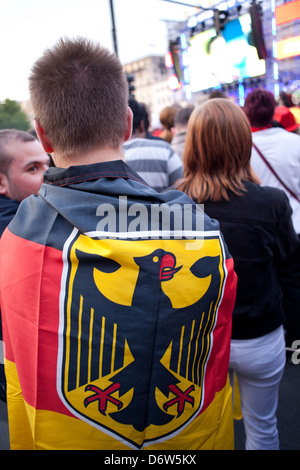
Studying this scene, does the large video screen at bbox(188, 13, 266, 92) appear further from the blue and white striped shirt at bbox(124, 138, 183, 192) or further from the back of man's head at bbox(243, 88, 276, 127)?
the blue and white striped shirt at bbox(124, 138, 183, 192)

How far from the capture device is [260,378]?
5.89 feet

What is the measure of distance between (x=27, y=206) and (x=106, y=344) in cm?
45

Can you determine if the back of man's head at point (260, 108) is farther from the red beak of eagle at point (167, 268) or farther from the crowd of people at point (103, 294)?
the red beak of eagle at point (167, 268)

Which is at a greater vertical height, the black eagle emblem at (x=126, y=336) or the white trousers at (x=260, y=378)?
the black eagle emblem at (x=126, y=336)

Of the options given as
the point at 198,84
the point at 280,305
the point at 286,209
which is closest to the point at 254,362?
the point at 280,305

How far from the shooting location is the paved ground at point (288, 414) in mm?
2312

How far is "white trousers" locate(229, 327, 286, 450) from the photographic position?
1755mm

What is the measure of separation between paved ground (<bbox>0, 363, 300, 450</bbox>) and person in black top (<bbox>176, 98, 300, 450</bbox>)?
2.37 ft

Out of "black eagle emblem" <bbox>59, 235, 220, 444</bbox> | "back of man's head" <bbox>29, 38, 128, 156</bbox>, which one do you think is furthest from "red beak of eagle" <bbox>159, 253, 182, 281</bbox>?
"back of man's head" <bbox>29, 38, 128, 156</bbox>

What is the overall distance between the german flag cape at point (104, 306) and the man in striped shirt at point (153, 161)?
1899 mm

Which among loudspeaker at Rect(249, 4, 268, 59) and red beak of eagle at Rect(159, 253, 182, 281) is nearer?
red beak of eagle at Rect(159, 253, 182, 281)

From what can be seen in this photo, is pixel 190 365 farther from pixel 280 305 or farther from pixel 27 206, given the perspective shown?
pixel 280 305

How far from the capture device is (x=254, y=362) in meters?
1.76

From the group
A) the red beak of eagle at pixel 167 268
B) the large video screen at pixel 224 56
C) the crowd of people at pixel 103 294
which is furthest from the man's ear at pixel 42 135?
the large video screen at pixel 224 56
